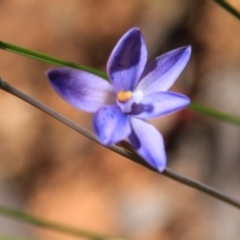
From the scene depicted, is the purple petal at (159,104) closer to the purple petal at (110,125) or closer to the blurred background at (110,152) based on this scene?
the purple petal at (110,125)

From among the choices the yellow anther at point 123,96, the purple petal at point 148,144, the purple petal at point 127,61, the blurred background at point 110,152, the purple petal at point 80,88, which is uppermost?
the blurred background at point 110,152

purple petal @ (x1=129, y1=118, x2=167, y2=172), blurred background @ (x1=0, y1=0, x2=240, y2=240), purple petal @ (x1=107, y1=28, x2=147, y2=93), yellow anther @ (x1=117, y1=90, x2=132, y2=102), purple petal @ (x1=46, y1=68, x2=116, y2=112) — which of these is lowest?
purple petal @ (x1=129, y1=118, x2=167, y2=172)

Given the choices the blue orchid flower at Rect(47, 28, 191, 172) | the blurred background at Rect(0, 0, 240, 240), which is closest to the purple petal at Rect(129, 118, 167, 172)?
the blue orchid flower at Rect(47, 28, 191, 172)

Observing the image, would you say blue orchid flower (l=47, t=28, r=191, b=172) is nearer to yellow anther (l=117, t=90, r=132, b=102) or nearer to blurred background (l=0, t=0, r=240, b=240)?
yellow anther (l=117, t=90, r=132, b=102)

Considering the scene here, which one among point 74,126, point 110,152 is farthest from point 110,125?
point 110,152

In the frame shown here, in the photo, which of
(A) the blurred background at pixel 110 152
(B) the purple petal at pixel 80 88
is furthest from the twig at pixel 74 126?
(A) the blurred background at pixel 110 152

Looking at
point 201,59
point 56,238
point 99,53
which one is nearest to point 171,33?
point 201,59

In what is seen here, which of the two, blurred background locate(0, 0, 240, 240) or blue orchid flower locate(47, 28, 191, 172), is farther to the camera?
blurred background locate(0, 0, 240, 240)
